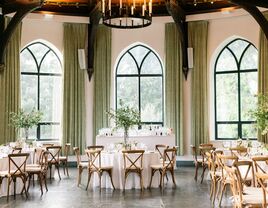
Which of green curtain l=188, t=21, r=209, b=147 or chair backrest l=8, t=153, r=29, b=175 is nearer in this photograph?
chair backrest l=8, t=153, r=29, b=175

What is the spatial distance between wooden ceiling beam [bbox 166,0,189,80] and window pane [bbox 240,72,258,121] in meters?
1.92

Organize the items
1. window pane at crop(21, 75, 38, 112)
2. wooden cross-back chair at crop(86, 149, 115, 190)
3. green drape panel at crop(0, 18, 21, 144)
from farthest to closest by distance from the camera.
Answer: window pane at crop(21, 75, 38, 112) → green drape panel at crop(0, 18, 21, 144) → wooden cross-back chair at crop(86, 149, 115, 190)

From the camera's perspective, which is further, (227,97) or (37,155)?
(227,97)

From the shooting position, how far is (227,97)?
45.5 ft

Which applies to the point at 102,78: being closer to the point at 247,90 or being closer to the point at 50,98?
the point at 50,98

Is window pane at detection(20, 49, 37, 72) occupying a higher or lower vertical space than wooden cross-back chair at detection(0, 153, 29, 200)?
higher

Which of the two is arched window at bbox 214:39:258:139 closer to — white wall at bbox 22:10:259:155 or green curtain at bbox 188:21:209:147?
white wall at bbox 22:10:259:155

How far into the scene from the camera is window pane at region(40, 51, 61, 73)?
45.9ft

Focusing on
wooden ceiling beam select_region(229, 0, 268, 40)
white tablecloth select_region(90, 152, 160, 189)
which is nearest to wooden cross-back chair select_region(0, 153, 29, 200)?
white tablecloth select_region(90, 152, 160, 189)

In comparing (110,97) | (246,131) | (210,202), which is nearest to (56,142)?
(110,97)

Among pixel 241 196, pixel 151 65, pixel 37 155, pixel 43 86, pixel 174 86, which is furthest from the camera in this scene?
pixel 151 65

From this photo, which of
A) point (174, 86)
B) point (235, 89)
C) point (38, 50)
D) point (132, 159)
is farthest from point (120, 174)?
point (38, 50)

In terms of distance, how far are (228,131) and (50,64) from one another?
6.46 meters

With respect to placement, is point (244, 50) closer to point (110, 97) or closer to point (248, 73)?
point (248, 73)
